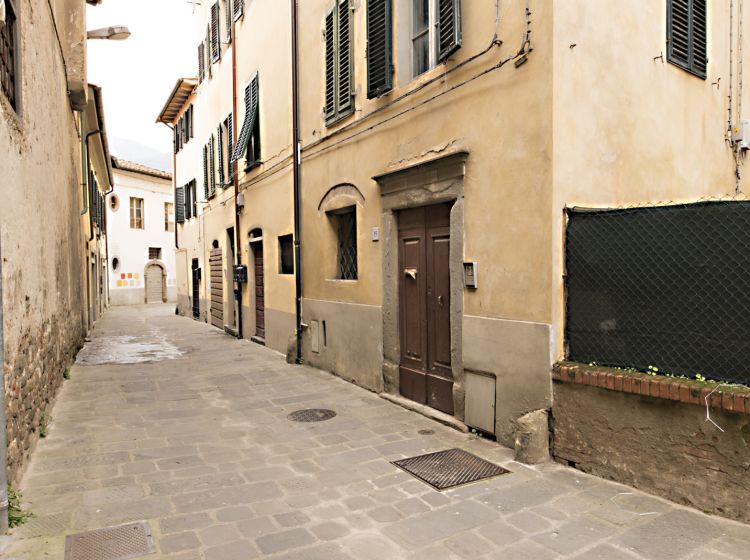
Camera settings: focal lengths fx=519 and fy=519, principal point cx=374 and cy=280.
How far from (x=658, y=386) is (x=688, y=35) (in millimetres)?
4072

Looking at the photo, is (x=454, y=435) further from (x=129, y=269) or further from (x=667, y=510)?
(x=129, y=269)

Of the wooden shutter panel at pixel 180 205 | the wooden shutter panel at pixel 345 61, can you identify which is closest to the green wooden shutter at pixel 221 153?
the wooden shutter panel at pixel 180 205

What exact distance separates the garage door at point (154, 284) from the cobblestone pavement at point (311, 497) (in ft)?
86.5

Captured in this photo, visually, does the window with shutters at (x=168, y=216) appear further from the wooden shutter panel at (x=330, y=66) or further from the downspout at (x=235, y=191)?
the wooden shutter panel at (x=330, y=66)

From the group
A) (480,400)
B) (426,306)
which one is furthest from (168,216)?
(480,400)

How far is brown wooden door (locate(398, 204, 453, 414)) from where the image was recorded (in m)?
5.80

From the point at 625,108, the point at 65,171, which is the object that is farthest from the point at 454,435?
the point at 65,171

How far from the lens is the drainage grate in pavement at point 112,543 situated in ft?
10.1

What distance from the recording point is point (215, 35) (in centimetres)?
1515

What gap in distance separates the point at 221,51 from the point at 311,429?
12.6 metres

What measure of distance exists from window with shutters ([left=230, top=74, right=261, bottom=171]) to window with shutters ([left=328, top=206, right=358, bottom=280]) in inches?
151

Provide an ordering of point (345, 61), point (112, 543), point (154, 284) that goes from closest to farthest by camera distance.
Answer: point (112, 543) < point (345, 61) < point (154, 284)

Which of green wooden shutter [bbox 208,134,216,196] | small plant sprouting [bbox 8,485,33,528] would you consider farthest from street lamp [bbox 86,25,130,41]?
small plant sprouting [bbox 8,485,33,528]

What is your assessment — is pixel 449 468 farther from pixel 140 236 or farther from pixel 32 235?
pixel 140 236
